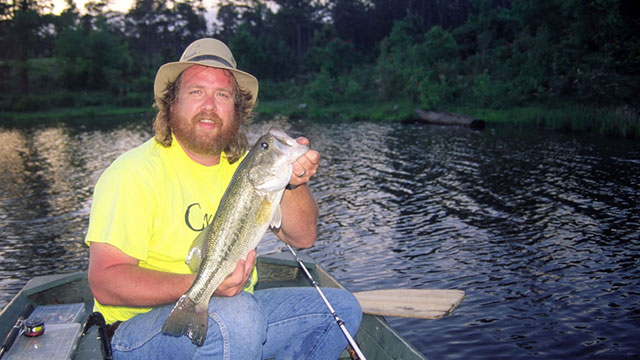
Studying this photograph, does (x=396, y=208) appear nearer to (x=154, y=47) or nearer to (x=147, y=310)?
(x=147, y=310)

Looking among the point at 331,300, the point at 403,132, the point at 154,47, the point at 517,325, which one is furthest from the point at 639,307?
the point at 154,47

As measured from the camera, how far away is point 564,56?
3381 centimetres

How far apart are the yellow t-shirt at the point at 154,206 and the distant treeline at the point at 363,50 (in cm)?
2667

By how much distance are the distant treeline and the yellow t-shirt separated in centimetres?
2667

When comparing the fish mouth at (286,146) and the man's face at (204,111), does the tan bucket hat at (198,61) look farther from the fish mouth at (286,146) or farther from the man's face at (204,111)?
the fish mouth at (286,146)

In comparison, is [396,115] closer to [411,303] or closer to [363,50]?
[411,303]

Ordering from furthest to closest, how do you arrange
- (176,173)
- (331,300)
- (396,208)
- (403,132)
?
(403,132)
(396,208)
(331,300)
(176,173)

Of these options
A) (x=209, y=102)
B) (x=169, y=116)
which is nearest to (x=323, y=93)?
(x=169, y=116)

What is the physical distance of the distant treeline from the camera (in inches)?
1244

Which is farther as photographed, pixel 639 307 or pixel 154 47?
pixel 154 47

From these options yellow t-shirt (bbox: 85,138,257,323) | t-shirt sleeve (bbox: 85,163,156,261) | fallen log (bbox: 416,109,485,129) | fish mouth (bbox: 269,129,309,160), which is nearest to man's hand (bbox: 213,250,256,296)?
yellow t-shirt (bbox: 85,138,257,323)

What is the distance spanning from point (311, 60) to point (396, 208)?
171ft

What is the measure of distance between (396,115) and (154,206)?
34.8 metres

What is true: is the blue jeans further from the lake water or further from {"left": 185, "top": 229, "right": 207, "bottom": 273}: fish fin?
the lake water
